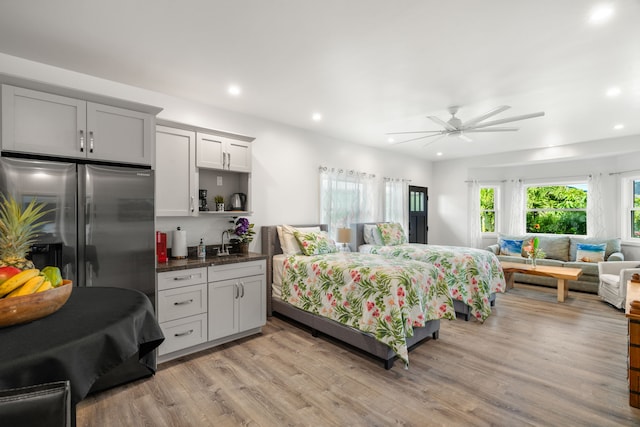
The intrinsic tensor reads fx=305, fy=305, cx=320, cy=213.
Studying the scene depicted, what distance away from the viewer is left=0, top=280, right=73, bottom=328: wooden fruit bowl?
95 centimetres

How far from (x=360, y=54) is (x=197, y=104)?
83.2 inches

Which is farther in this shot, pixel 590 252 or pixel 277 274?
pixel 590 252

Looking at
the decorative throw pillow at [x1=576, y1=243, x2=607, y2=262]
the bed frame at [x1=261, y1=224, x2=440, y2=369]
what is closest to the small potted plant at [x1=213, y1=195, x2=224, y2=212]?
the bed frame at [x1=261, y1=224, x2=440, y2=369]

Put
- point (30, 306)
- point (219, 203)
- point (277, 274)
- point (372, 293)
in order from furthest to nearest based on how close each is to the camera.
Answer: point (277, 274) → point (219, 203) → point (372, 293) → point (30, 306)

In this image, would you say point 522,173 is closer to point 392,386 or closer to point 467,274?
point 467,274

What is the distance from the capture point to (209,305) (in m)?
2.98

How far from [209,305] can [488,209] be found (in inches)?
261

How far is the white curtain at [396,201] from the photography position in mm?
6199

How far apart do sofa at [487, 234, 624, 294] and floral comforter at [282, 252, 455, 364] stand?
341 centimetres

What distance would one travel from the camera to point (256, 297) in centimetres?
335

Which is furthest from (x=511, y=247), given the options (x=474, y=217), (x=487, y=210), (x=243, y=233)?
(x=243, y=233)

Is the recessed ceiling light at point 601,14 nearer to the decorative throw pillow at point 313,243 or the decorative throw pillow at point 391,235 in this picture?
the decorative throw pillow at point 313,243

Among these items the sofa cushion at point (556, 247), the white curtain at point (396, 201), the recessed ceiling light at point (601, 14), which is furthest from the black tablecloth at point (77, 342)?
the sofa cushion at point (556, 247)

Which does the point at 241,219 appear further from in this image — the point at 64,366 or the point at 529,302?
the point at 529,302
